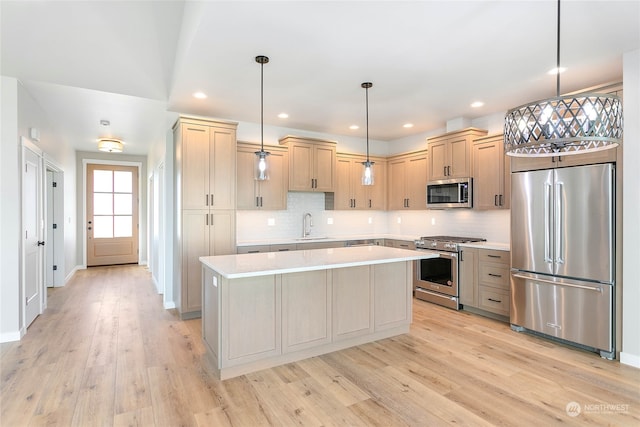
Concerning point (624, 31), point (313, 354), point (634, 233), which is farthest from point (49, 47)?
point (634, 233)

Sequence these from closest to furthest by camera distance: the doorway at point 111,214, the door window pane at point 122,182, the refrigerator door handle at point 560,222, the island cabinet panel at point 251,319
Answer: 1. the island cabinet panel at point 251,319
2. the refrigerator door handle at point 560,222
3. the doorway at point 111,214
4. the door window pane at point 122,182

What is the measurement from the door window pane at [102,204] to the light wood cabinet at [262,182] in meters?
5.11

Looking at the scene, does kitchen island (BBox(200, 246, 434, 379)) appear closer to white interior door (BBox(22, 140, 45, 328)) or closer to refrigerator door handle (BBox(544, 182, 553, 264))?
refrigerator door handle (BBox(544, 182, 553, 264))

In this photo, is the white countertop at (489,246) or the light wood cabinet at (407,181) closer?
the white countertop at (489,246)

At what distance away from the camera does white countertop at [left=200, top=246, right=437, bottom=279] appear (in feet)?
8.44

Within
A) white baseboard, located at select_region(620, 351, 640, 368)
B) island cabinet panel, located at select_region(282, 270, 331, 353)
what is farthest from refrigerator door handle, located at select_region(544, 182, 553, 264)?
island cabinet panel, located at select_region(282, 270, 331, 353)

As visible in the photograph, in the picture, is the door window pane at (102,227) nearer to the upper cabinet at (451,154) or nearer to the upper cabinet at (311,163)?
the upper cabinet at (311,163)

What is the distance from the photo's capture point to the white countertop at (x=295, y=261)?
2572 mm

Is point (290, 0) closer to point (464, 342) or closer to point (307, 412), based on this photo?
point (307, 412)

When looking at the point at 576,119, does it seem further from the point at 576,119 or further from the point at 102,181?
the point at 102,181

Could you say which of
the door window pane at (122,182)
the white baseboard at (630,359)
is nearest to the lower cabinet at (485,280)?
the white baseboard at (630,359)

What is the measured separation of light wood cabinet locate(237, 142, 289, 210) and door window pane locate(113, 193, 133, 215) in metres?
4.98

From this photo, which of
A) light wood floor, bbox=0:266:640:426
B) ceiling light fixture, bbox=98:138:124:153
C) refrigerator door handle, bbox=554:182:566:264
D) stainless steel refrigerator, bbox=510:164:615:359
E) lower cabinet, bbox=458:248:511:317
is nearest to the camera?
light wood floor, bbox=0:266:640:426

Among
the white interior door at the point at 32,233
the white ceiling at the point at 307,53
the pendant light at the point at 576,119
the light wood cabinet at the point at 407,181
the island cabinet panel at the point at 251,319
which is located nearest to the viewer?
the pendant light at the point at 576,119
